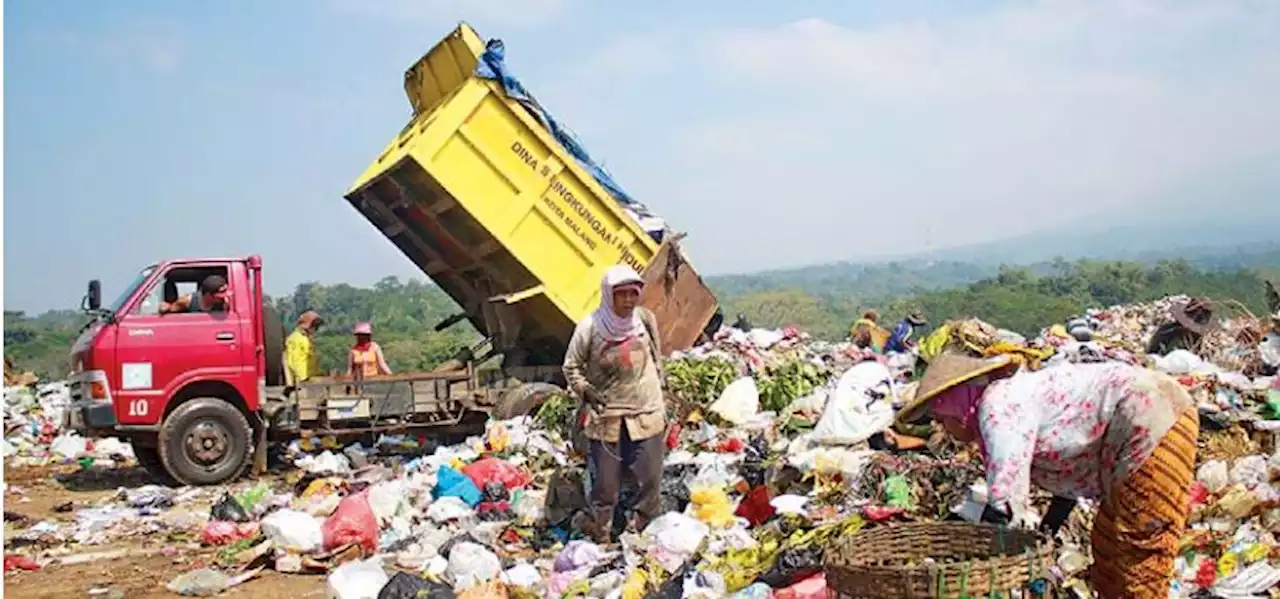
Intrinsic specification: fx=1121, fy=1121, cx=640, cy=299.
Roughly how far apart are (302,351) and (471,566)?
4701 mm

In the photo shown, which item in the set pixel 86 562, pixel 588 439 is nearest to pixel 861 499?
pixel 588 439

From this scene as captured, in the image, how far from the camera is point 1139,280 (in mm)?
30312

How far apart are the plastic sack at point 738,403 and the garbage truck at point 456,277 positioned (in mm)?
1322

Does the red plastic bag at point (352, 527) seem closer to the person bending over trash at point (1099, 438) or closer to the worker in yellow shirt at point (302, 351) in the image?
the worker in yellow shirt at point (302, 351)

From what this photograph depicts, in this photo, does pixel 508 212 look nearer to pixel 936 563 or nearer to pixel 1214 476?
pixel 1214 476

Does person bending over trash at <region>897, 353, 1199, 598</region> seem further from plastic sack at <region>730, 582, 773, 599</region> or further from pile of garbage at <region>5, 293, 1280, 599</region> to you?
plastic sack at <region>730, 582, 773, 599</region>

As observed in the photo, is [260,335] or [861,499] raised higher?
[260,335]

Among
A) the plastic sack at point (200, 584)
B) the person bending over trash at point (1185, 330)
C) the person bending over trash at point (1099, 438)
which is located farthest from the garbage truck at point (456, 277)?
the person bending over trash at point (1099, 438)

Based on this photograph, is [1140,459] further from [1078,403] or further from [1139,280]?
[1139,280]

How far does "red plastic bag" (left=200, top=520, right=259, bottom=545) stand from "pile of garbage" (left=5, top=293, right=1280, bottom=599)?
0.01m

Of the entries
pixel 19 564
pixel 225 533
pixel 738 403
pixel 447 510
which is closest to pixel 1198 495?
pixel 738 403

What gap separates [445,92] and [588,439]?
15.7ft

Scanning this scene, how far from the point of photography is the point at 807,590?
3869 mm

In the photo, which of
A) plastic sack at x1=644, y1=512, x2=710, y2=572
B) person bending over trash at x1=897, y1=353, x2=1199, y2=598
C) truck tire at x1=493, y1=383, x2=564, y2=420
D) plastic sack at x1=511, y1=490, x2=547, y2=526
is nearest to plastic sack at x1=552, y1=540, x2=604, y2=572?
plastic sack at x1=644, y1=512, x2=710, y2=572
